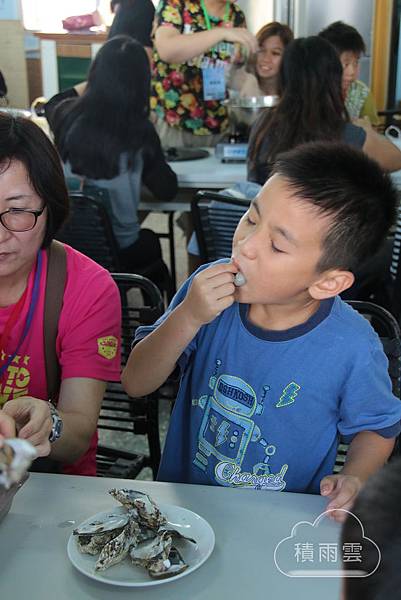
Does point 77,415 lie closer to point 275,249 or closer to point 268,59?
point 275,249

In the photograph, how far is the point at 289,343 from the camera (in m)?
1.19

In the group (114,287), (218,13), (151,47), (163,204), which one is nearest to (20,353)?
(114,287)

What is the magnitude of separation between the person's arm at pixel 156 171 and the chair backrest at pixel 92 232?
40 cm

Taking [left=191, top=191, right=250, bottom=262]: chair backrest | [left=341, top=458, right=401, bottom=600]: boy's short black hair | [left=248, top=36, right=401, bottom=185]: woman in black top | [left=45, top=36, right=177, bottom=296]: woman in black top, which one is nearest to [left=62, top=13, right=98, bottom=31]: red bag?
[left=45, top=36, right=177, bottom=296]: woman in black top

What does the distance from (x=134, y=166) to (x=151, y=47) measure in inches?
52.2

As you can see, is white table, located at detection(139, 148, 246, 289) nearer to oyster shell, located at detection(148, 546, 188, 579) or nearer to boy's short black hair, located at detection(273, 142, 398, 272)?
boy's short black hair, located at detection(273, 142, 398, 272)

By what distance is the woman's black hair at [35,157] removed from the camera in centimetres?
122

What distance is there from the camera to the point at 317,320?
47.2 inches

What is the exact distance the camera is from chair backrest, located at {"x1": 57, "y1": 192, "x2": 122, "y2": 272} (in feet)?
8.19

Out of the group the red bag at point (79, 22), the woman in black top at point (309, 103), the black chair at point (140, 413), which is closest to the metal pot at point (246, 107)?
the woman in black top at point (309, 103)

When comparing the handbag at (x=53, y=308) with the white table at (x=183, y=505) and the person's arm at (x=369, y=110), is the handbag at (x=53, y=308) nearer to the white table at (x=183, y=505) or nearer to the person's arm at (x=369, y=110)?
the white table at (x=183, y=505)

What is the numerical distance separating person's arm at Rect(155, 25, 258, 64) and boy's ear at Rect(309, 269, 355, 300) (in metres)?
2.48

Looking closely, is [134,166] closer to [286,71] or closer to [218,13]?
[286,71]

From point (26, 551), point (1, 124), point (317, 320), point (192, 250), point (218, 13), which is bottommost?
point (192, 250)
